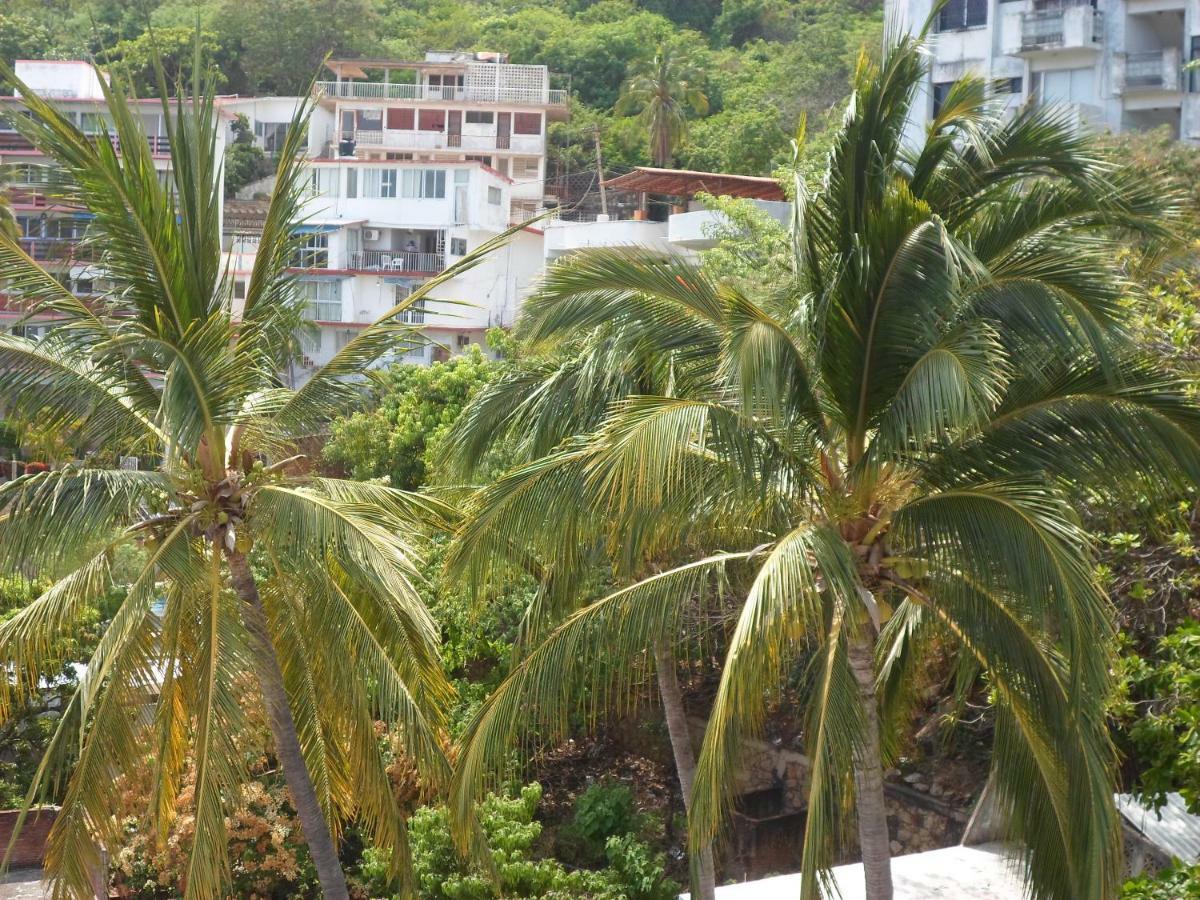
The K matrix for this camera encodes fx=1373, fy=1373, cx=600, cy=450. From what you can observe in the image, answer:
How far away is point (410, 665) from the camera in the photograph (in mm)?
11164

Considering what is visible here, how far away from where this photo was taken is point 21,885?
57.7 ft

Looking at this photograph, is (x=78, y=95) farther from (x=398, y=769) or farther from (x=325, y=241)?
(x=398, y=769)

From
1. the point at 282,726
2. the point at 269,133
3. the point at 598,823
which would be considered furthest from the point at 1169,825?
the point at 269,133

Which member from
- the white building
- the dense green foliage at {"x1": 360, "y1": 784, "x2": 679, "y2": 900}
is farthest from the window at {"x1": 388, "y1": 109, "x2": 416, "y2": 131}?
the dense green foliage at {"x1": 360, "y1": 784, "x2": 679, "y2": 900}

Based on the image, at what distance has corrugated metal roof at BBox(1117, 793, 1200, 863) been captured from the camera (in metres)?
11.6

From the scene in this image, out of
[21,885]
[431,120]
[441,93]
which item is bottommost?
[21,885]

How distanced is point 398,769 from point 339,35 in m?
56.2

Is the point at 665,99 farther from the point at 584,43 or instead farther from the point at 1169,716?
the point at 1169,716

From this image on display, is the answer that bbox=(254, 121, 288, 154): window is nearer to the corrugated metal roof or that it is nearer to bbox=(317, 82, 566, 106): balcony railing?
bbox=(317, 82, 566, 106): balcony railing

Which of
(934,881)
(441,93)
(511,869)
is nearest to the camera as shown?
(934,881)

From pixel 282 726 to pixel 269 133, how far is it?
52.6m

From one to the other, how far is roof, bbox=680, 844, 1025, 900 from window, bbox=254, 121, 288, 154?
51.5 meters

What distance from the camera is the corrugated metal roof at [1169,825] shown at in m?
11.6

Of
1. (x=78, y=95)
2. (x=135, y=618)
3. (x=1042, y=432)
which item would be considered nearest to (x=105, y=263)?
(x=135, y=618)
